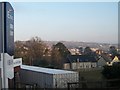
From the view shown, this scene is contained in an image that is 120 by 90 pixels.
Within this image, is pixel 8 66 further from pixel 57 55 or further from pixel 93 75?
pixel 57 55

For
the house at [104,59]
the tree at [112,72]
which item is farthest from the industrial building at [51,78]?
the house at [104,59]

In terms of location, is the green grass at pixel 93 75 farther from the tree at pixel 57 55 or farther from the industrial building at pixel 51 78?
the tree at pixel 57 55

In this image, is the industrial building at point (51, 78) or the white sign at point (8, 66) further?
the industrial building at point (51, 78)

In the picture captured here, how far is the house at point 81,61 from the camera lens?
68.1 m

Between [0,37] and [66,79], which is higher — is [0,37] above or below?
above

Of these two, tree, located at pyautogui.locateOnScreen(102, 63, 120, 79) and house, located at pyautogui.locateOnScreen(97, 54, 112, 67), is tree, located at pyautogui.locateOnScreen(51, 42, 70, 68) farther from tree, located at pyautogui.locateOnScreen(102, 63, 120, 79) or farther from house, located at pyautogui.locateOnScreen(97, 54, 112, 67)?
tree, located at pyautogui.locateOnScreen(102, 63, 120, 79)

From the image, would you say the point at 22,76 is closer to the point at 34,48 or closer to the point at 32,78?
the point at 32,78

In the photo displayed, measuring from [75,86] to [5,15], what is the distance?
13.1 metres

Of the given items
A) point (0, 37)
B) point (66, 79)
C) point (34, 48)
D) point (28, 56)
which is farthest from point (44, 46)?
point (0, 37)

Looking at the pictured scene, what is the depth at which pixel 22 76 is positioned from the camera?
71.9 ft

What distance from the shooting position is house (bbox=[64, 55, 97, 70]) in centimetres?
6807

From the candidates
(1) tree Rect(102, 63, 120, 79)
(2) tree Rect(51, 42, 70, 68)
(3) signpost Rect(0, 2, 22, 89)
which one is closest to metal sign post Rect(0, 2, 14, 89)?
(3) signpost Rect(0, 2, 22, 89)

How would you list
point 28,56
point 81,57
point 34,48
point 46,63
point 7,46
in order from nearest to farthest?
point 7,46, point 46,63, point 28,56, point 34,48, point 81,57

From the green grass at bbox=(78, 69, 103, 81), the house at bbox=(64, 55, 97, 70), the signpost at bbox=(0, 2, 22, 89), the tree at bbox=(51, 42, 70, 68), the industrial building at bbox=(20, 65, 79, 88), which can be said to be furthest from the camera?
the house at bbox=(64, 55, 97, 70)
